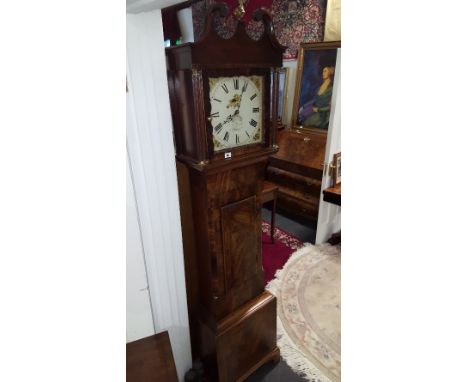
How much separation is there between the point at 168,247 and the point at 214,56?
0.72 m

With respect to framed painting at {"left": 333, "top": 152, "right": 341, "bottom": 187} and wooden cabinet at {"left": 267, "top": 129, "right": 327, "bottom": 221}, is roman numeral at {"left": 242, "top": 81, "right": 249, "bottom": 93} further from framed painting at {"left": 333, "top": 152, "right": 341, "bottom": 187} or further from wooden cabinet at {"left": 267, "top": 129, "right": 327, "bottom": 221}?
wooden cabinet at {"left": 267, "top": 129, "right": 327, "bottom": 221}

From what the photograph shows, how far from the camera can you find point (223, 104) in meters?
1.01

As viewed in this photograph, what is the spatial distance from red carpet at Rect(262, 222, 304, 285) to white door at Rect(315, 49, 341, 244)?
0.25 m

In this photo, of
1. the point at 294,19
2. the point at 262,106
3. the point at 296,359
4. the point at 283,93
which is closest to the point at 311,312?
the point at 296,359

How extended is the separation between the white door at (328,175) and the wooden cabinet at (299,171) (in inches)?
7.2

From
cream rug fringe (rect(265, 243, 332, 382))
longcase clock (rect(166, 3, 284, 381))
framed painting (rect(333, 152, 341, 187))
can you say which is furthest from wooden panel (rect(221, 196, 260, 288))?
framed painting (rect(333, 152, 341, 187))

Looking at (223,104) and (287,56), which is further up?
(287,56)

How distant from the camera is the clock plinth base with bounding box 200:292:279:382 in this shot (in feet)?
4.37

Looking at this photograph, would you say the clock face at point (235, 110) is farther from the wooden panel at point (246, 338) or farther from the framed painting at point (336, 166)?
the framed painting at point (336, 166)

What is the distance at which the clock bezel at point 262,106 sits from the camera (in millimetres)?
950

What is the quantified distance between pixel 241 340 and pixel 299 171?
6.06ft
